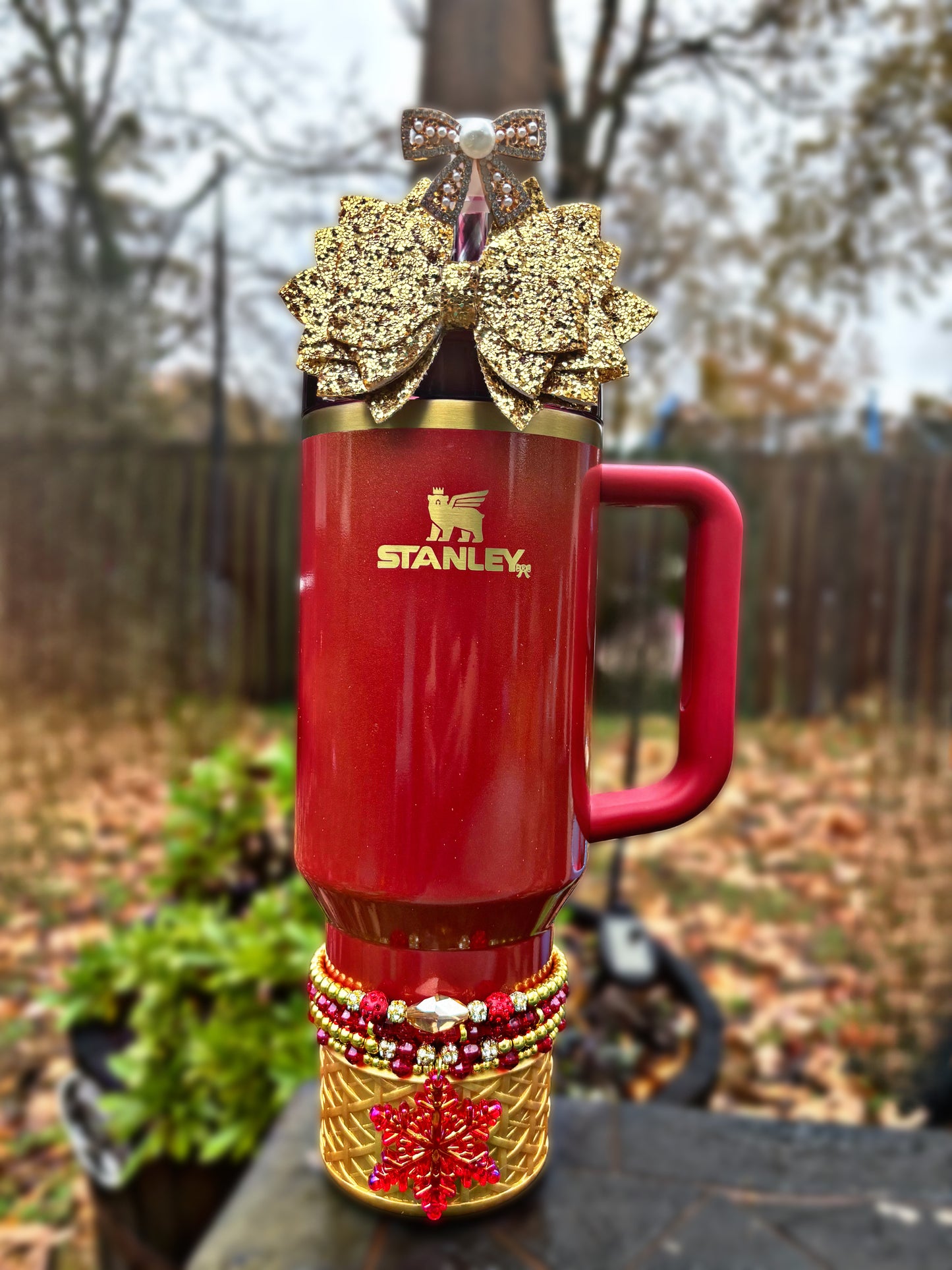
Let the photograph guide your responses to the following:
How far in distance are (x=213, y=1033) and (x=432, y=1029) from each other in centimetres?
107

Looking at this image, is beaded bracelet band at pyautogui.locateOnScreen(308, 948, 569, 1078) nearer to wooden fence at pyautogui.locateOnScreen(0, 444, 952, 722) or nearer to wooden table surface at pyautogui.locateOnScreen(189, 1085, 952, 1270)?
wooden table surface at pyautogui.locateOnScreen(189, 1085, 952, 1270)

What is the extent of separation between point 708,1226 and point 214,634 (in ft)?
7.55

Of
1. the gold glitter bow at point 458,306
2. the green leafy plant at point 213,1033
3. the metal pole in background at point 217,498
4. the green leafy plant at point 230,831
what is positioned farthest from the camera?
the metal pole in background at point 217,498

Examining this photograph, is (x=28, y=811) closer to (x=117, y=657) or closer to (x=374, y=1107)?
(x=117, y=657)

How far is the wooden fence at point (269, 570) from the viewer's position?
9.91 feet

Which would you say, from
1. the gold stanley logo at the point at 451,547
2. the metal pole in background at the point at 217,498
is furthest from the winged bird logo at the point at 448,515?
the metal pole in background at the point at 217,498

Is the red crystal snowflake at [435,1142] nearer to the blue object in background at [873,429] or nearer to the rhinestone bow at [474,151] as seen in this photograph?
the rhinestone bow at [474,151]

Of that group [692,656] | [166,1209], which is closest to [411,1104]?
[692,656]

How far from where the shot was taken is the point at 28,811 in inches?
118

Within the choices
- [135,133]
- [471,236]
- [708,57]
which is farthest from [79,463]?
[471,236]

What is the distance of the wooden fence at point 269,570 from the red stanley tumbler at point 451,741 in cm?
215

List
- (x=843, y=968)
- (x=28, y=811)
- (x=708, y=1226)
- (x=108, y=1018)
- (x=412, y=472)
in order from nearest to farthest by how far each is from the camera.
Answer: (x=412, y=472), (x=708, y=1226), (x=108, y=1018), (x=843, y=968), (x=28, y=811)

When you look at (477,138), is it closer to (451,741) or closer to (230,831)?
(451,741)

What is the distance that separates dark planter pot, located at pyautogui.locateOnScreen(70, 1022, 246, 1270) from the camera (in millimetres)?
1562
